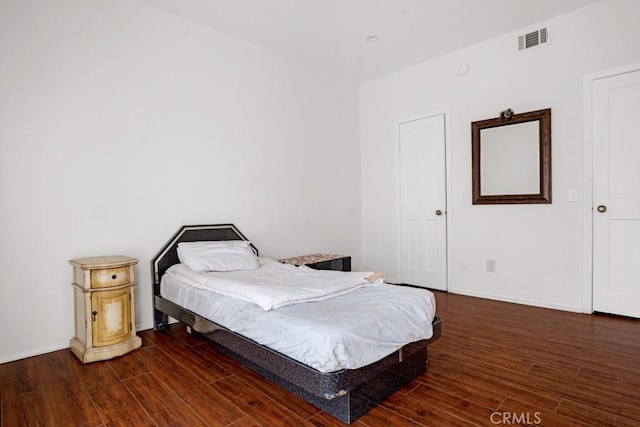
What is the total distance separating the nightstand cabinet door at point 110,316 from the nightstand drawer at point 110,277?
0.05 m

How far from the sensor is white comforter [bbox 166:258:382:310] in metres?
2.22

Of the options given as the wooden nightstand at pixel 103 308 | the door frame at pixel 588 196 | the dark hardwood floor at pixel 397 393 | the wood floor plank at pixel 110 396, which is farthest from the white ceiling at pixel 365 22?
the wood floor plank at pixel 110 396

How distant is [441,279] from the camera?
4562 millimetres

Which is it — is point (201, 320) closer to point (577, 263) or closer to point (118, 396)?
point (118, 396)

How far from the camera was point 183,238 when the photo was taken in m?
3.48

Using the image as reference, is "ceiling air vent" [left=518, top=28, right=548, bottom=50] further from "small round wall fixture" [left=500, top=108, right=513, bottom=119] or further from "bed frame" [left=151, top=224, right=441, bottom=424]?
"bed frame" [left=151, top=224, right=441, bottom=424]

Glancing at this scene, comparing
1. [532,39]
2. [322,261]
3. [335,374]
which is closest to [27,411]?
[335,374]

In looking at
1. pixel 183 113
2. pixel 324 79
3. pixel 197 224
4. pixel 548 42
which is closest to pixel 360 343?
pixel 197 224

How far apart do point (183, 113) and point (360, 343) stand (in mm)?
2798

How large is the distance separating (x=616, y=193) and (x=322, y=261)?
2868 millimetres

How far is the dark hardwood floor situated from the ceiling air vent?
2755 millimetres

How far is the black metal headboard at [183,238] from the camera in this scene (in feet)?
10.8

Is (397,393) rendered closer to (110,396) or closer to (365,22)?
(110,396)

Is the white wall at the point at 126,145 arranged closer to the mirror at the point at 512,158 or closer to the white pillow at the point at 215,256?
the white pillow at the point at 215,256
